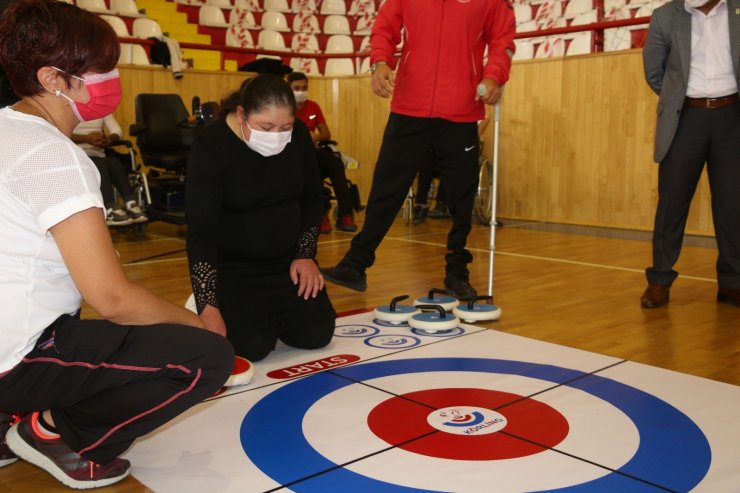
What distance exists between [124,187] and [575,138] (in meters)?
3.78

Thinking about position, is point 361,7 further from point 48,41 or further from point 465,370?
point 48,41

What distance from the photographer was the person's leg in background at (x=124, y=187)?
537cm

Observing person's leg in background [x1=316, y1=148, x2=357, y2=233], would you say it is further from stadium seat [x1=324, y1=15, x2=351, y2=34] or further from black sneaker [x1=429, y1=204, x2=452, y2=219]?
stadium seat [x1=324, y1=15, x2=351, y2=34]

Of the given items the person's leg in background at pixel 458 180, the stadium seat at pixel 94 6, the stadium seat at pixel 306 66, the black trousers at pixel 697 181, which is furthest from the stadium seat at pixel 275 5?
the black trousers at pixel 697 181

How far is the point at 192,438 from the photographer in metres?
1.77

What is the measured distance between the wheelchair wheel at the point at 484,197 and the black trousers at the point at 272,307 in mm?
3920

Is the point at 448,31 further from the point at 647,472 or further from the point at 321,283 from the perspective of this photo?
the point at 647,472

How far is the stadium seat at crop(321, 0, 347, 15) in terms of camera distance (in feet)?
32.8

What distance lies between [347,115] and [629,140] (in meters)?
3.61

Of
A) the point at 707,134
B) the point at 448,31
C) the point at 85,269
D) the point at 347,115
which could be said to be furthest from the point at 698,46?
the point at 347,115

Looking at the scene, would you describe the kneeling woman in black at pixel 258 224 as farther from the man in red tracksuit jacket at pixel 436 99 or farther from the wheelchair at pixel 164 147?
the wheelchair at pixel 164 147

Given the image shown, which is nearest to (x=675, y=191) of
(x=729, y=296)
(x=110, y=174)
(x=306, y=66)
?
(x=729, y=296)

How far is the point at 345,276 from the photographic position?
3.26 meters

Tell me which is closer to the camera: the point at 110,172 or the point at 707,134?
the point at 707,134
